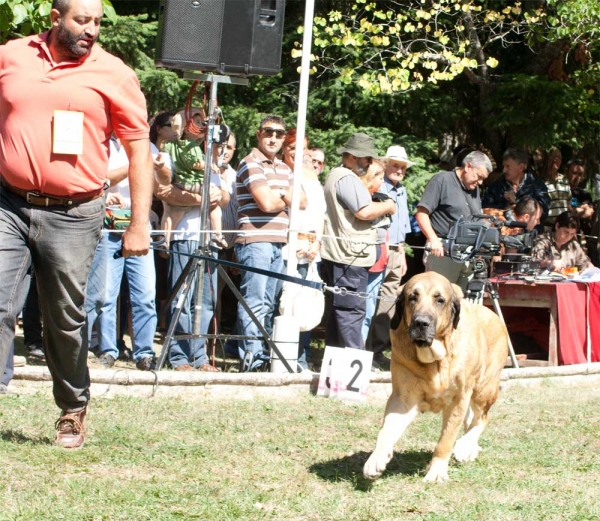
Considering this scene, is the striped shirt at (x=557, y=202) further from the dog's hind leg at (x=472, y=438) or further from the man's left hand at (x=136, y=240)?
the man's left hand at (x=136, y=240)

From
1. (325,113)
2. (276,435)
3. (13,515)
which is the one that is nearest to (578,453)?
(276,435)

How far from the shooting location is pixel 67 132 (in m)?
4.93

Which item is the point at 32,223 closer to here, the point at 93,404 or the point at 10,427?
the point at 10,427

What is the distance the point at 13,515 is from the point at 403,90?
7714 millimetres

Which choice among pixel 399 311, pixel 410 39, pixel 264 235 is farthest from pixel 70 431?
pixel 410 39

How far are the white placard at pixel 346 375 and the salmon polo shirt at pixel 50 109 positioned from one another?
3098 mm

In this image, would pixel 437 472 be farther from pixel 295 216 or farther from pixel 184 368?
pixel 295 216

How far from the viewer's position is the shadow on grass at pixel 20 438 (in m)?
5.55

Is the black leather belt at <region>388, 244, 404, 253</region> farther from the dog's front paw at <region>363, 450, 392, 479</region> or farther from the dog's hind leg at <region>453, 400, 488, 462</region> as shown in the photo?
the dog's front paw at <region>363, 450, 392, 479</region>

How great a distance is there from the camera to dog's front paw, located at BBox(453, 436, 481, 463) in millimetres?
5903

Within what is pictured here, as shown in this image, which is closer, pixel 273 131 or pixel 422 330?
pixel 422 330

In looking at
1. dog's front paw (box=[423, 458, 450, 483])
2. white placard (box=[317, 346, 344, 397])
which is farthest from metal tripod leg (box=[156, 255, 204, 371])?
dog's front paw (box=[423, 458, 450, 483])

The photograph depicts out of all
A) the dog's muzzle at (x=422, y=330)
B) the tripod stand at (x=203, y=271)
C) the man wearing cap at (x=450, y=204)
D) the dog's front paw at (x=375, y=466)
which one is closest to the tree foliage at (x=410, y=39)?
the man wearing cap at (x=450, y=204)

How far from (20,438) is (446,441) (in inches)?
90.6
